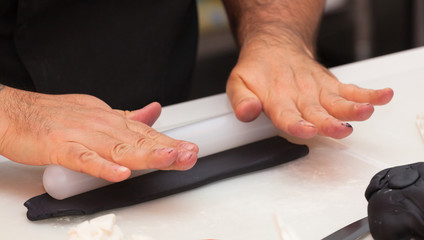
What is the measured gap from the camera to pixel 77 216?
82 centimetres

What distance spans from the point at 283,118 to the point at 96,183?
0.30m

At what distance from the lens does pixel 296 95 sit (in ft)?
3.37

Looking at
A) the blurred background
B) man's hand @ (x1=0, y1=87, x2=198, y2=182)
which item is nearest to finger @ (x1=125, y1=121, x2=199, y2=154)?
man's hand @ (x1=0, y1=87, x2=198, y2=182)

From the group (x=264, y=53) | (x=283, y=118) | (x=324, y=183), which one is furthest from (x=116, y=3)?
(x=324, y=183)

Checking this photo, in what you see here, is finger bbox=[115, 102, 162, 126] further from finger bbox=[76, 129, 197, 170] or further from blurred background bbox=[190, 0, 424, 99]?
blurred background bbox=[190, 0, 424, 99]

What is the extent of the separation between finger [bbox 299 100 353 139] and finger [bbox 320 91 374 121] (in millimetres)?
17

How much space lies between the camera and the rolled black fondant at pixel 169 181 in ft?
2.67

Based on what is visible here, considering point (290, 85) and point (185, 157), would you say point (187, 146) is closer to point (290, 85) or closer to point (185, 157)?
point (185, 157)

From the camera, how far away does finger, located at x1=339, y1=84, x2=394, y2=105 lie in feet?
3.08

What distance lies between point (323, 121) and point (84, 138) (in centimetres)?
35

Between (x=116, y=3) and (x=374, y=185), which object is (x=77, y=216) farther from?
(x=116, y=3)

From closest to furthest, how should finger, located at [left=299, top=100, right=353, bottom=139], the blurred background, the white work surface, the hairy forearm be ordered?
1. the white work surface
2. finger, located at [left=299, top=100, right=353, bottom=139]
3. the hairy forearm
4. the blurred background

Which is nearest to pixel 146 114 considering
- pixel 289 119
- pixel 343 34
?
pixel 289 119

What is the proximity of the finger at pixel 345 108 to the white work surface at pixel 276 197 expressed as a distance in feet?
0.16
